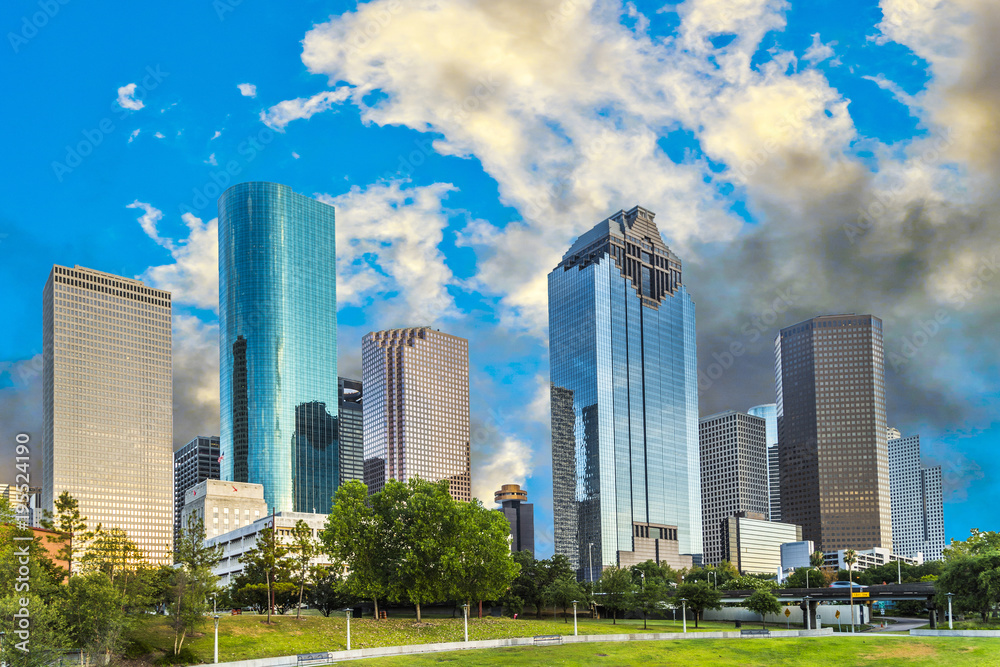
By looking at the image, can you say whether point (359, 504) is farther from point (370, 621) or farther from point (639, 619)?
point (639, 619)

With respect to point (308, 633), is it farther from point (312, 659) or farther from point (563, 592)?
point (563, 592)

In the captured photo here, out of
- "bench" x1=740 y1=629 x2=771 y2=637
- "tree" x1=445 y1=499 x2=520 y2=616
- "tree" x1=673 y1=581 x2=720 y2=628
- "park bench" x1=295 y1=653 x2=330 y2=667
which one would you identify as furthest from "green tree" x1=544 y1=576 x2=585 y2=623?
"park bench" x1=295 y1=653 x2=330 y2=667

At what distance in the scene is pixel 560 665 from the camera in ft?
265

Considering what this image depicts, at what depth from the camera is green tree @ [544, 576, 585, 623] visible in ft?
410

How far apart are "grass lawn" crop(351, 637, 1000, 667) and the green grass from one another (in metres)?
10.9

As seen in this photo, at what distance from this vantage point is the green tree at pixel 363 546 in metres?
111

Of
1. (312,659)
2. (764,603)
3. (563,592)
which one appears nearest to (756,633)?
(764,603)

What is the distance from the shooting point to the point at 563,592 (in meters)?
125

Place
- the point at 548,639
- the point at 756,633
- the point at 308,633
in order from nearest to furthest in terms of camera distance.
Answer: the point at 308,633 → the point at 548,639 → the point at 756,633

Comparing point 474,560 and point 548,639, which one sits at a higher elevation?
point 474,560

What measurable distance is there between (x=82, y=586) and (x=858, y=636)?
8398 cm

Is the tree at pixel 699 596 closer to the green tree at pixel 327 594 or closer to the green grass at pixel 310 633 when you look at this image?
the green grass at pixel 310 633

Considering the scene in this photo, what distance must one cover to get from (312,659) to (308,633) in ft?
48.5

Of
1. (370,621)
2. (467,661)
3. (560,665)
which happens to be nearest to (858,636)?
(560,665)
